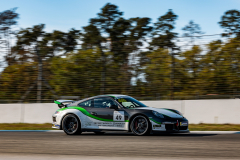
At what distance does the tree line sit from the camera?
13781mm

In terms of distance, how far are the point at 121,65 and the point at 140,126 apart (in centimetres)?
614

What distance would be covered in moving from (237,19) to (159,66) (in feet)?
14.9

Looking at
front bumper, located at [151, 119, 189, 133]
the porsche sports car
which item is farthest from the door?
front bumper, located at [151, 119, 189, 133]

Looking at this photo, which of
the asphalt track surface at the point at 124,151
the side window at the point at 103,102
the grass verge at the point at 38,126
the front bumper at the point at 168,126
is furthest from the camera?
the grass verge at the point at 38,126

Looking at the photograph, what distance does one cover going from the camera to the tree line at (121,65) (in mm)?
13781

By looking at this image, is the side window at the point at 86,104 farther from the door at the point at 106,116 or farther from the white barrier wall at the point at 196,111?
the white barrier wall at the point at 196,111

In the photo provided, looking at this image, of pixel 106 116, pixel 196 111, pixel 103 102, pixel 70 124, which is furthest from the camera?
pixel 196 111

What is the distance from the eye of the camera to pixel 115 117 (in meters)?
Answer: 9.42

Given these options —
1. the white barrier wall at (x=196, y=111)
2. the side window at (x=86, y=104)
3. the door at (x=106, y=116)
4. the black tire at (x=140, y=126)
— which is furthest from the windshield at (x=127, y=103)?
the white barrier wall at (x=196, y=111)

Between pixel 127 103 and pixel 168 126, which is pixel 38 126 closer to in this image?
pixel 127 103

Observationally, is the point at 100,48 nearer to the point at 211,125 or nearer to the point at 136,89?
the point at 136,89

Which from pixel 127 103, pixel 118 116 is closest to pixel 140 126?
pixel 118 116

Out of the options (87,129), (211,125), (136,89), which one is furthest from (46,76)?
(211,125)

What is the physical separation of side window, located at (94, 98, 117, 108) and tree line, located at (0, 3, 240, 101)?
15.7 feet
